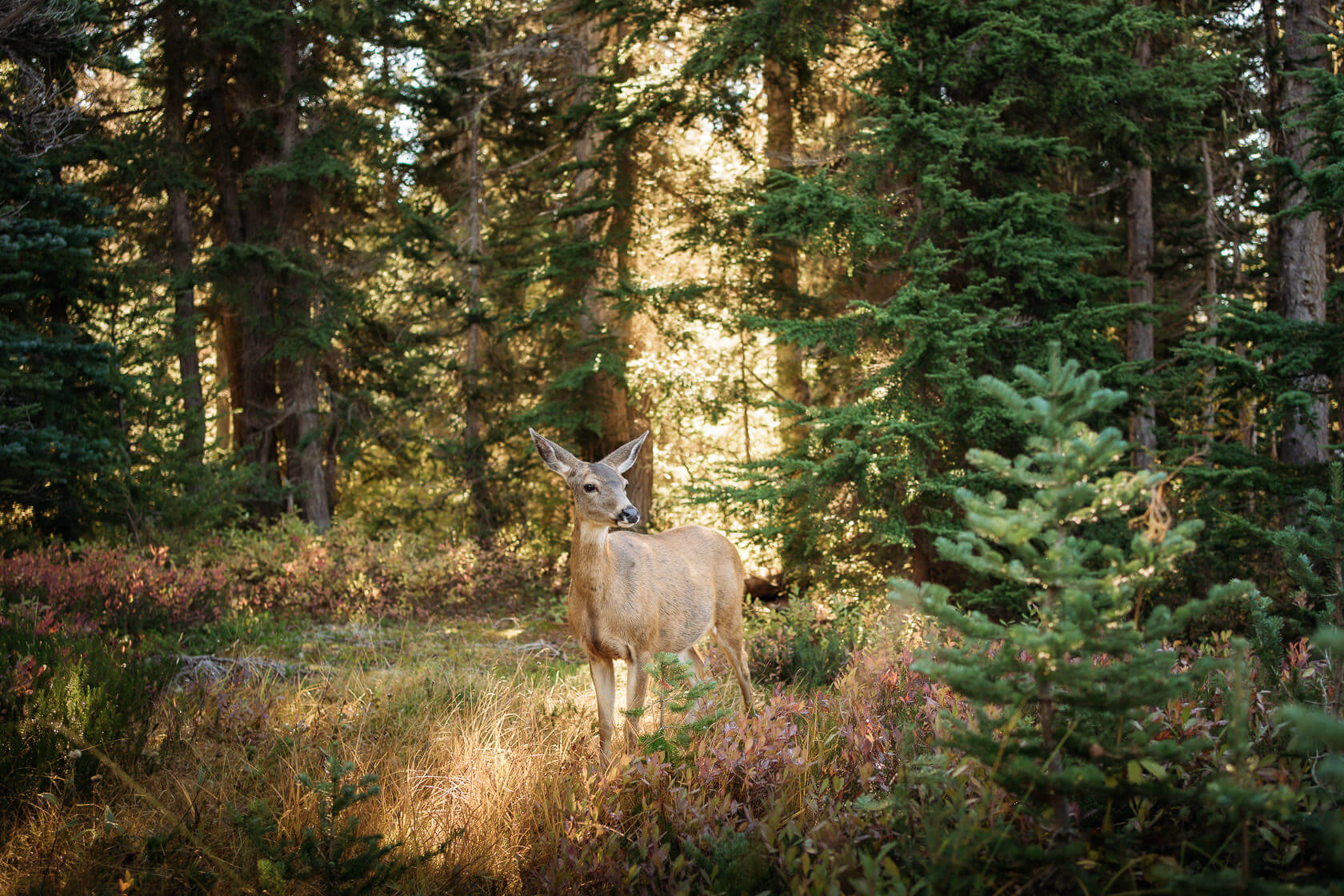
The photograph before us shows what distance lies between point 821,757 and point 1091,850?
56.0 inches

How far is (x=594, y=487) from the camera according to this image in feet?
17.0

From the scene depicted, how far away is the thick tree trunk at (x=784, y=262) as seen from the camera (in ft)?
39.0

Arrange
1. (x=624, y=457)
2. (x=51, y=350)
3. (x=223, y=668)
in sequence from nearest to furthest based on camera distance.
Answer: (x=624, y=457) < (x=223, y=668) < (x=51, y=350)

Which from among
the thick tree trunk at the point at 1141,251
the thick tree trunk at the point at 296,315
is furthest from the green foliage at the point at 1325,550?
the thick tree trunk at the point at 296,315

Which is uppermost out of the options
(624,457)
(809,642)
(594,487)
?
(624,457)

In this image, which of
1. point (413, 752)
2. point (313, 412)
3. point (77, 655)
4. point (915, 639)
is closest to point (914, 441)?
point (915, 639)

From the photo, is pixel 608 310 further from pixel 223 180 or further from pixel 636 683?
pixel 636 683

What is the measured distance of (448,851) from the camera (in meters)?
3.66

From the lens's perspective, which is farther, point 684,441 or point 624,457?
point 684,441

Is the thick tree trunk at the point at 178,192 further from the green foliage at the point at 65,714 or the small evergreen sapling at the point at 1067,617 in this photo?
the small evergreen sapling at the point at 1067,617

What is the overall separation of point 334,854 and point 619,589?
2.39m

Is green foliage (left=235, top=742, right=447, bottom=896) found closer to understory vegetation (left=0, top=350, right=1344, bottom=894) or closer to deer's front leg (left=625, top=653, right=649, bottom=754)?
understory vegetation (left=0, top=350, right=1344, bottom=894)

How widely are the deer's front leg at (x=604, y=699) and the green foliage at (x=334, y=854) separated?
4.55ft

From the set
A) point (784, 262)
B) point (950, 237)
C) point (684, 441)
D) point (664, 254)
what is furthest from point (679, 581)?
point (684, 441)
